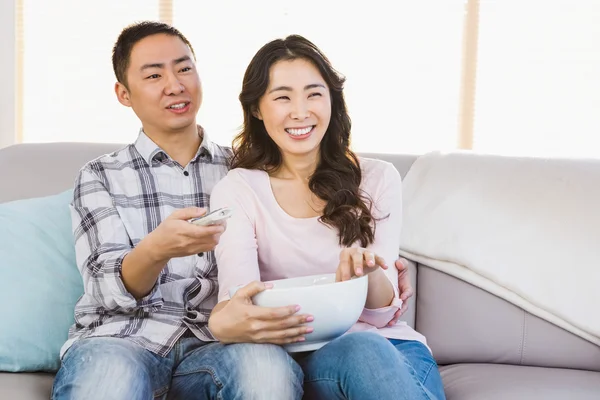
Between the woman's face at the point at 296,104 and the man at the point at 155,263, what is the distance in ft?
0.63

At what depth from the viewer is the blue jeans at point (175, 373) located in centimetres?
132

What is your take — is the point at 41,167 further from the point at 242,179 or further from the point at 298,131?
the point at 298,131

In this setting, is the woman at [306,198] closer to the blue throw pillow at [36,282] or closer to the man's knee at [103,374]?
Answer: the man's knee at [103,374]

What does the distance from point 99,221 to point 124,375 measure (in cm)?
38

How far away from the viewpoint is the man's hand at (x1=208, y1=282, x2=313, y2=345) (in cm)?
132

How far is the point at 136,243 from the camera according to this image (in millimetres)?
1660

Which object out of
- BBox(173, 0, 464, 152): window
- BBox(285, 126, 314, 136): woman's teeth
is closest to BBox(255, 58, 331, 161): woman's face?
BBox(285, 126, 314, 136): woman's teeth

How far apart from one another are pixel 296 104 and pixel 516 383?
75 centimetres

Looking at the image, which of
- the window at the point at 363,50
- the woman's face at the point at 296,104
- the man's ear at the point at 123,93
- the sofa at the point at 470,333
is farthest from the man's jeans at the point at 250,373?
the window at the point at 363,50

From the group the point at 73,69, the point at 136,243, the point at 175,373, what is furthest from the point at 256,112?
the point at 73,69

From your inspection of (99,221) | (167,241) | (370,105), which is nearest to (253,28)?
(370,105)

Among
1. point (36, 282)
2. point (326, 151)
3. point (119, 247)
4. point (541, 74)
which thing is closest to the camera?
point (119, 247)

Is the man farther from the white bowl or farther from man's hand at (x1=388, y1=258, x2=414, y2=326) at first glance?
man's hand at (x1=388, y1=258, x2=414, y2=326)

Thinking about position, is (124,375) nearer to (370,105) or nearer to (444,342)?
(444,342)
